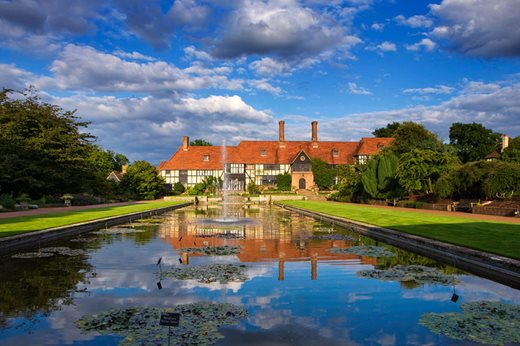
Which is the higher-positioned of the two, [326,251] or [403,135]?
[403,135]

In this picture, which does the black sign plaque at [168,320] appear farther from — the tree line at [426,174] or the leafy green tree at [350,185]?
the leafy green tree at [350,185]

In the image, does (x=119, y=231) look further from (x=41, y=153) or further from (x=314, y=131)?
(x=314, y=131)

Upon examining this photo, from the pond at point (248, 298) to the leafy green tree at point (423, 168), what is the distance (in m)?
25.7

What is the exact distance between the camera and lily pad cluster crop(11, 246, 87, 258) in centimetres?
1328

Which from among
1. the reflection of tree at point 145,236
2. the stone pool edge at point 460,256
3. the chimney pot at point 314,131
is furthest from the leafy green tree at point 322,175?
the stone pool edge at point 460,256

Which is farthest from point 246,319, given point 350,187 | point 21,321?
point 350,187

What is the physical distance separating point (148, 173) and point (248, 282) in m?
51.1

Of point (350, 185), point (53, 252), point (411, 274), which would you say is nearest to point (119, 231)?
point (53, 252)

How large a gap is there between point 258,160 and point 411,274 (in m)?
72.9

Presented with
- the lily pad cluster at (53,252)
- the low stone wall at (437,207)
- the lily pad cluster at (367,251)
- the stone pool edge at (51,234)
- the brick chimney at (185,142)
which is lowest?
the lily pad cluster at (367,251)

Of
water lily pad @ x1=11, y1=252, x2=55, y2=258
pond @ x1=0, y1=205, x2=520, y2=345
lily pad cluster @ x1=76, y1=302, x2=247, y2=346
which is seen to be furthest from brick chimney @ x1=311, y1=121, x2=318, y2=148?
lily pad cluster @ x1=76, y1=302, x2=247, y2=346

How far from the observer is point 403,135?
6331 centimetres

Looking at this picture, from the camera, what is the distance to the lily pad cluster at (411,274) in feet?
33.4

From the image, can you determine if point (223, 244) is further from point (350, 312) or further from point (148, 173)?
point (148, 173)
